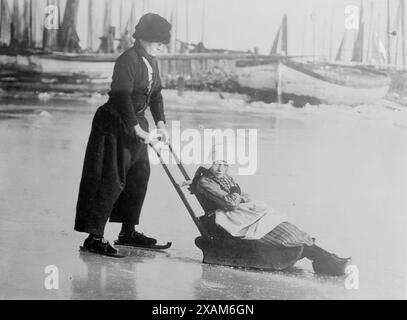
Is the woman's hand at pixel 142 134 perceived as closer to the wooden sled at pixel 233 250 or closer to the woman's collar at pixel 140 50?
the wooden sled at pixel 233 250

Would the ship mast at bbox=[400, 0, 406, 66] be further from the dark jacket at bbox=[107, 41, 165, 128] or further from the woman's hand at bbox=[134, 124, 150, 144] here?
the woman's hand at bbox=[134, 124, 150, 144]

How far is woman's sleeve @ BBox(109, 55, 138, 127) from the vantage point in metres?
3.68

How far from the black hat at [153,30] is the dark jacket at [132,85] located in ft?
0.19

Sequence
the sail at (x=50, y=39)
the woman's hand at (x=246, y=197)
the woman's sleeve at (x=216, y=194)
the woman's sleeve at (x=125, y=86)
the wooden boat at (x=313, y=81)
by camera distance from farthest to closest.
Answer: the wooden boat at (x=313, y=81) → the sail at (x=50, y=39) → the woman's hand at (x=246, y=197) → the woman's sleeve at (x=216, y=194) → the woman's sleeve at (x=125, y=86)

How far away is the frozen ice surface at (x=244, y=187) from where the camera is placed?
374cm

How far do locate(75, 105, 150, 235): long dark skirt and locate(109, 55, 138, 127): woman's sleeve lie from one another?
0.06 metres

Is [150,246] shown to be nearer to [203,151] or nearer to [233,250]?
[233,250]

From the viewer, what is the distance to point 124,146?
12.2 feet

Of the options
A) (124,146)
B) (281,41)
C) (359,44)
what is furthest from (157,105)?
(359,44)

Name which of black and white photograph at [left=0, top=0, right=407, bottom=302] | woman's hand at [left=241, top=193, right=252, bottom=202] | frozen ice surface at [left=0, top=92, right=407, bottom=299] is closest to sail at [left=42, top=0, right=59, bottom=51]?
black and white photograph at [left=0, top=0, right=407, bottom=302]

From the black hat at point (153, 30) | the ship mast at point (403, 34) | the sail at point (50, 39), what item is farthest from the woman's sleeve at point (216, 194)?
the ship mast at point (403, 34)

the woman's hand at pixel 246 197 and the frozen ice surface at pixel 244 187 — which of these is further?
the woman's hand at pixel 246 197
